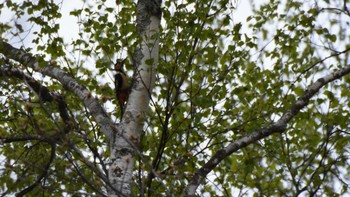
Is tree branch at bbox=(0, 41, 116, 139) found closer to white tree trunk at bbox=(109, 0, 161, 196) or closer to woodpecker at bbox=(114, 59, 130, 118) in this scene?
white tree trunk at bbox=(109, 0, 161, 196)

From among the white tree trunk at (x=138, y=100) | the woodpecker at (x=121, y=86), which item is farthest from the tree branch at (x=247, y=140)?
the woodpecker at (x=121, y=86)

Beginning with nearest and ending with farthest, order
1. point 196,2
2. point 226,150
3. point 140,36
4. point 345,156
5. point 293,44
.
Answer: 1. point 226,150
2. point 140,36
3. point 196,2
4. point 345,156
5. point 293,44

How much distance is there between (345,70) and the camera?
577 cm

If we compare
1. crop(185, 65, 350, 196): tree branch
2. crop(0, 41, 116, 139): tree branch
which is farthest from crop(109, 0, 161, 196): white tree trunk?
crop(185, 65, 350, 196): tree branch

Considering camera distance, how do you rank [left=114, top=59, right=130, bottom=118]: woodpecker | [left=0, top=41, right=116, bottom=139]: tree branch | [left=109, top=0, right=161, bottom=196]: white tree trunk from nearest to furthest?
[left=109, top=0, right=161, bottom=196]: white tree trunk → [left=0, top=41, right=116, bottom=139]: tree branch → [left=114, top=59, right=130, bottom=118]: woodpecker

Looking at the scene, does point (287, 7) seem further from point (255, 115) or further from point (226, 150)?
point (226, 150)

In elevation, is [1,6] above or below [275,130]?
above

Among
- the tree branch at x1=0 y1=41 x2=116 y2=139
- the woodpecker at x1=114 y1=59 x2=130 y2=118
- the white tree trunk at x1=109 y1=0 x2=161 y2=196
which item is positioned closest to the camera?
the white tree trunk at x1=109 y1=0 x2=161 y2=196

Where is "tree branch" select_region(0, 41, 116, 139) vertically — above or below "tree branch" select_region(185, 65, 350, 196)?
above

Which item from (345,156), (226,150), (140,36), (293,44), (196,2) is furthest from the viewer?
(293,44)

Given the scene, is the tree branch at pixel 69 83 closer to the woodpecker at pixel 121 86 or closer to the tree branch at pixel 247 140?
the woodpecker at pixel 121 86

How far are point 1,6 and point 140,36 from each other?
289cm

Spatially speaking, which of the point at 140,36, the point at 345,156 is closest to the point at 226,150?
the point at 140,36

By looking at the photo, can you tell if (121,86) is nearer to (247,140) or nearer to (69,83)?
(69,83)
